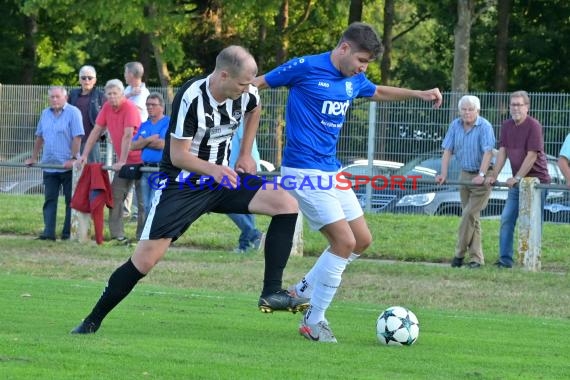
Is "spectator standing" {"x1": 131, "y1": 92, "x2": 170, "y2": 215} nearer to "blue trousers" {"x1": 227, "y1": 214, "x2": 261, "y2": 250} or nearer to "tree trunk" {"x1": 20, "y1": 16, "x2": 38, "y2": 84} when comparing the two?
"blue trousers" {"x1": 227, "y1": 214, "x2": 261, "y2": 250}

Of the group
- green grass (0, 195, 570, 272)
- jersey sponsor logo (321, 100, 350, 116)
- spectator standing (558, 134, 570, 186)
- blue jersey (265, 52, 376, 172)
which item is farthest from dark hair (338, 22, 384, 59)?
green grass (0, 195, 570, 272)

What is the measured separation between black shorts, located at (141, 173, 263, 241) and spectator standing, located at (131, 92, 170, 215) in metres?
8.12

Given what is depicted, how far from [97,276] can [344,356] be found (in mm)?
6561

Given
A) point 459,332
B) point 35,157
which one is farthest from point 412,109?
point 459,332

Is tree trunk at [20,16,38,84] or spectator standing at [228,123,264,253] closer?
spectator standing at [228,123,264,253]

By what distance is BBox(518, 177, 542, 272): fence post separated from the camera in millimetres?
15078

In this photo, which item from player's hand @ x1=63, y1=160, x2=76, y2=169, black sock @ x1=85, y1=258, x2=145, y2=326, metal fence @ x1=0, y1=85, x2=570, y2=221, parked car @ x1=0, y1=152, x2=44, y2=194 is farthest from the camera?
parked car @ x1=0, y1=152, x2=44, y2=194

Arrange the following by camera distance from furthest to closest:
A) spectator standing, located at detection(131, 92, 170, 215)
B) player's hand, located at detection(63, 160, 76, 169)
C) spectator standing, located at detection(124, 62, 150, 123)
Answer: spectator standing, located at detection(124, 62, 150, 123)
player's hand, located at detection(63, 160, 76, 169)
spectator standing, located at detection(131, 92, 170, 215)

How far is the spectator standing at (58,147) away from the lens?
17.7 m

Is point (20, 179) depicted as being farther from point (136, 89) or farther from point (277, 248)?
point (277, 248)

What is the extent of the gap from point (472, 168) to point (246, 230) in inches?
127

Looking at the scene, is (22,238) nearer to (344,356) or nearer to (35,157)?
(35,157)

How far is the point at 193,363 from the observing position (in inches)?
287

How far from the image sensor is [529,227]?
15148mm
